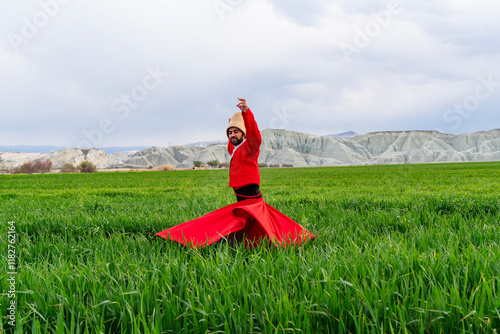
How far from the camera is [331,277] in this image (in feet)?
7.63

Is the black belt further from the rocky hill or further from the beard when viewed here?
the rocky hill

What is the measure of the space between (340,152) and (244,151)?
477 feet

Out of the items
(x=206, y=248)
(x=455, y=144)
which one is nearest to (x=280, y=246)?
(x=206, y=248)

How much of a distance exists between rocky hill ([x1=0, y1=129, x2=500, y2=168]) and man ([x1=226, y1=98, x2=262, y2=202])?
122 meters

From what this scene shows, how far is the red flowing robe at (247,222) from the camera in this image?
3.69m

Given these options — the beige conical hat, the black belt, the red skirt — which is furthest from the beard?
the red skirt

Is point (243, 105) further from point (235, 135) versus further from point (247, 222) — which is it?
point (247, 222)

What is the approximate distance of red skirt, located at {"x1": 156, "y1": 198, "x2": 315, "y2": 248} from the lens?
3.66 meters

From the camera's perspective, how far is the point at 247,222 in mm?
3959

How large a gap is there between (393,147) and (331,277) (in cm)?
16251

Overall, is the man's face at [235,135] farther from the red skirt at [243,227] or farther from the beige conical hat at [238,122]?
the red skirt at [243,227]

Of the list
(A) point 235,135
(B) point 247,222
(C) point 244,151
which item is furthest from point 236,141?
(B) point 247,222

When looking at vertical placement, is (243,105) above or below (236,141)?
above

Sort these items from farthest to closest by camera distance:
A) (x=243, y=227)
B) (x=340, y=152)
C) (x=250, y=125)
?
(x=340, y=152), (x=250, y=125), (x=243, y=227)
